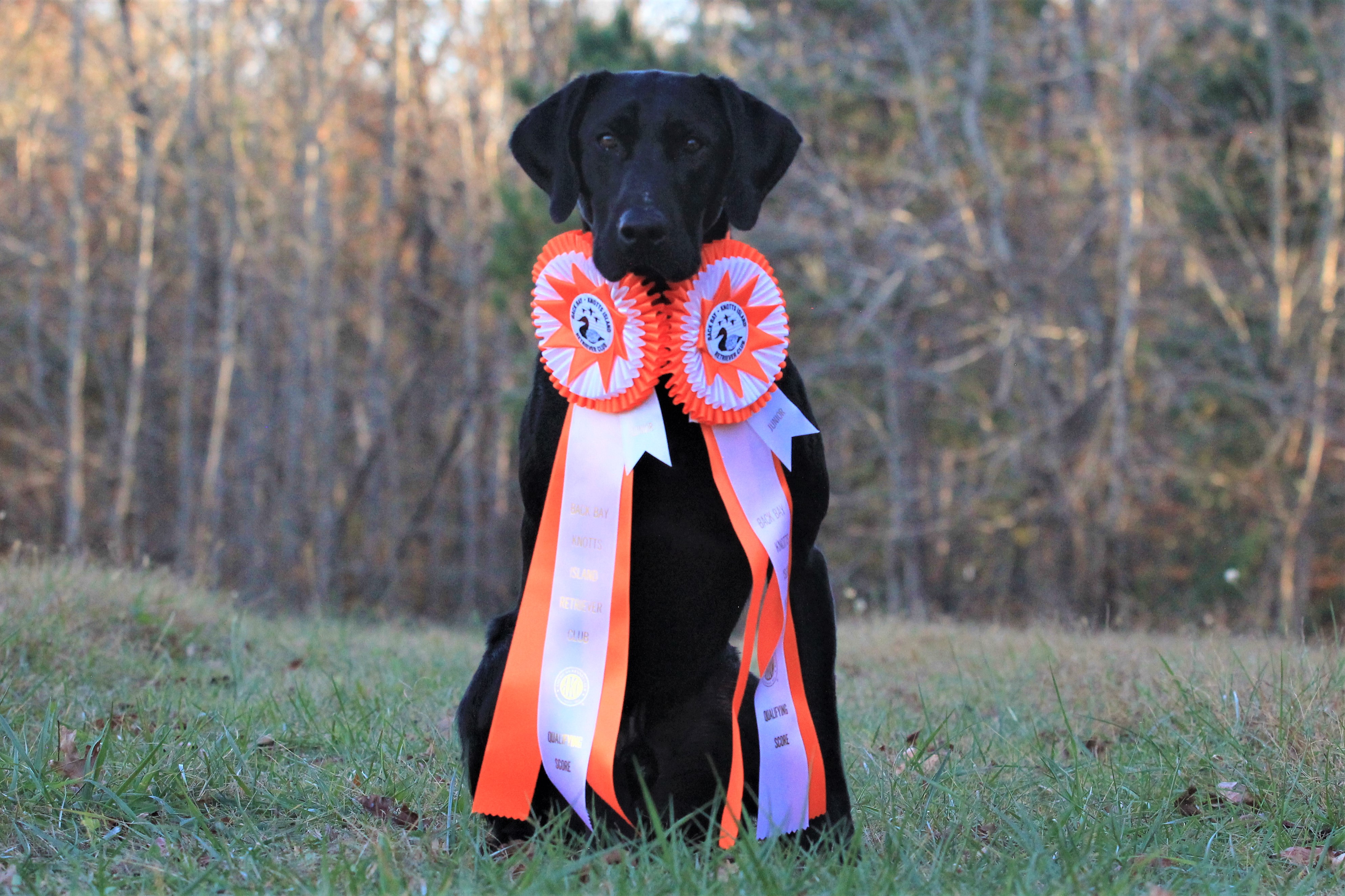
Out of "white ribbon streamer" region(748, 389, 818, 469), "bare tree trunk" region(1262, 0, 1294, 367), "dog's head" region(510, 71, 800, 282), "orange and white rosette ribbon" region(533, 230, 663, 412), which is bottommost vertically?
"white ribbon streamer" region(748, 389, 818, 469)

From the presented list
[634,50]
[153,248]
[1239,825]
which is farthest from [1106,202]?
[153,248]

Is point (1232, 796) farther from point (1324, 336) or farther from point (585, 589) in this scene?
point (1324, 336)

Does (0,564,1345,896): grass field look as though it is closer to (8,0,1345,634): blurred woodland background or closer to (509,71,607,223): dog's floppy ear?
(509,71,607,223): dog's floppy ear

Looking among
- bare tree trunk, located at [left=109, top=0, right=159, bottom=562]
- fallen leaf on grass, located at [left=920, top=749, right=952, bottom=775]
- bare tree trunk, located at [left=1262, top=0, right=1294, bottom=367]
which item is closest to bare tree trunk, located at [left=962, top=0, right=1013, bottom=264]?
bare tree trunk, located at [left=1262, top=0, right=1294, bottom=367]

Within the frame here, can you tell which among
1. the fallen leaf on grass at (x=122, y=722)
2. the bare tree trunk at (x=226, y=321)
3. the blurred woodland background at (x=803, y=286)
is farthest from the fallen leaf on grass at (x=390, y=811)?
the bare tree trunk at (x=226, y=321)

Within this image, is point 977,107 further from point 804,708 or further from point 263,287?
point 263,287

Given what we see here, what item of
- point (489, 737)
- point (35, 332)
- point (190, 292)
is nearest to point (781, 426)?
point (489, 737)

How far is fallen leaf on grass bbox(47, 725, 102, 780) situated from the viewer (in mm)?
2561

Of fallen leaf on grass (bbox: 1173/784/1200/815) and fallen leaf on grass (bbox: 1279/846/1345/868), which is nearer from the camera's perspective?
fallen leaf on grass (bbox: 1279/846/1345/868)

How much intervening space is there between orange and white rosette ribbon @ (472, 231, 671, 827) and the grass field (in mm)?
146

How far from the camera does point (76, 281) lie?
16.4m

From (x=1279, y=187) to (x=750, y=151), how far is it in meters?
12.7

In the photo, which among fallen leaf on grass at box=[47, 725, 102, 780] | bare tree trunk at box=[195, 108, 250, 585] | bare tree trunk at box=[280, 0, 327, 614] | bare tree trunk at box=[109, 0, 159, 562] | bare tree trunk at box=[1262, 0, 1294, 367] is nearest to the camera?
fallen leaf on grass at box=[47, 725, 102, 780]

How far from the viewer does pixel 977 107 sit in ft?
40.5
